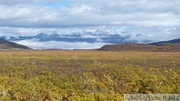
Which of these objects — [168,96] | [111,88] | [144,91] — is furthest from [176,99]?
[111,88]

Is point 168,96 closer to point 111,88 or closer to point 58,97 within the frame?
point 58,97

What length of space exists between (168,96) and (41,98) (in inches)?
174

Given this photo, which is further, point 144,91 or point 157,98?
point 144,91

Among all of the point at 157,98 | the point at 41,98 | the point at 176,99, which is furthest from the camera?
the point at 41,98

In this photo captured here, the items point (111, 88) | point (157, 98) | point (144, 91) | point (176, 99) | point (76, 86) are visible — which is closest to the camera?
point (176, 99)

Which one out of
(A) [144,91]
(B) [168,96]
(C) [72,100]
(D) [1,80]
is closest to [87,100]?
(C) [72,100]

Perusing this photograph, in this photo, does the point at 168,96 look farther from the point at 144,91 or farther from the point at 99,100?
the point at 144,91

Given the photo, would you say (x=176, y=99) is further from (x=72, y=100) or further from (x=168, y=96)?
(x=72, y=100)

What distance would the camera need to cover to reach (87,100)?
12875mm

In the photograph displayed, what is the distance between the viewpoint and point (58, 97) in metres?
14.0

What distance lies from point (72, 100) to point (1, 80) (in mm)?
7352

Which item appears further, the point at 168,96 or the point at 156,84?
the point at 156,84

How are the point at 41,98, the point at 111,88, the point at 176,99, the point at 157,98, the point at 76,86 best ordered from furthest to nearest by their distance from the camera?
the point at 76,86, the point at 111,88, the point at 41,98, the point at 157,98, the point at 176,99

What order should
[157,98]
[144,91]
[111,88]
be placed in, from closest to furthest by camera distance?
[157,98], [144,91], [111,88]
